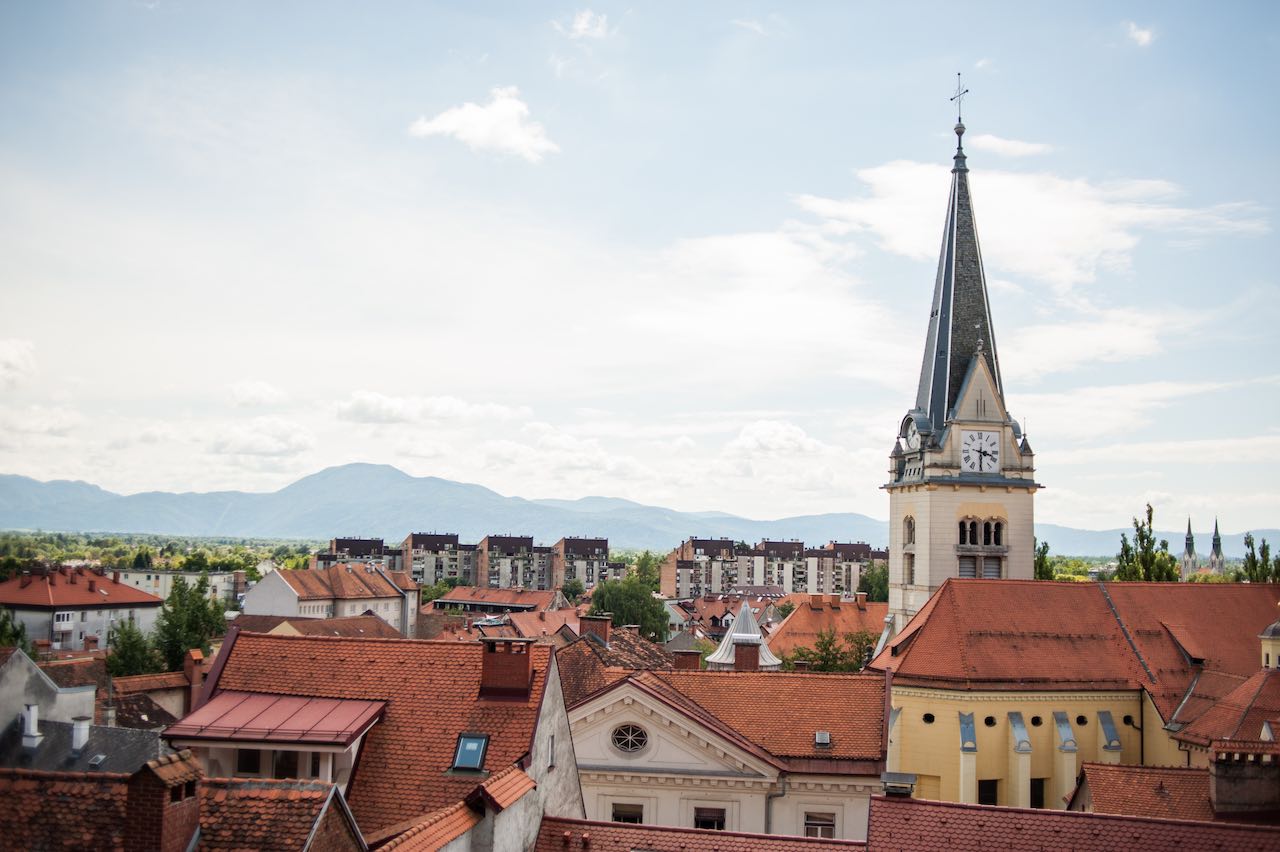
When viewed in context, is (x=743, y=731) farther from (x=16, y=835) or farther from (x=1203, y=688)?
(x=1203, y=688)

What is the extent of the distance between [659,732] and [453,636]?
5197 cm

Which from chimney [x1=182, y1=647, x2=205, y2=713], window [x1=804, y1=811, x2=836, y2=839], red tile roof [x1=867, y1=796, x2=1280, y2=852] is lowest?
window [x1=804, y1=811, x2=836, y2=839]

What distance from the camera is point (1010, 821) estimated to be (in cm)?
2006

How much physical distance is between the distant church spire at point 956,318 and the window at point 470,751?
44772 mm

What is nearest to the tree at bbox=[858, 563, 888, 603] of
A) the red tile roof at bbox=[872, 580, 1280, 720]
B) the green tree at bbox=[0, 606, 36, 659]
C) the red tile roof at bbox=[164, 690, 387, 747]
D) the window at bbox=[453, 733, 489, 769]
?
the red tile roof at bbox=[872, 580, 1280, 720]

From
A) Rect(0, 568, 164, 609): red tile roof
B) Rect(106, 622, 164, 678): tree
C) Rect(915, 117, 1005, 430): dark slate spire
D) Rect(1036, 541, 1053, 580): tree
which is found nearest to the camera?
Rect(915, 117, 1005, 430): dark slate spire

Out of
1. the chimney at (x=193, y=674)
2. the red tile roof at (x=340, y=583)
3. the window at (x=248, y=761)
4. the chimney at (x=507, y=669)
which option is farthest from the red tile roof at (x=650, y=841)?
the red tile roof at (x=340, y=583)

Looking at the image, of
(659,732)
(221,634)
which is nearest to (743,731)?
(659,732)

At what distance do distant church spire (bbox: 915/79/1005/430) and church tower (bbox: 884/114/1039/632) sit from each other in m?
0.06

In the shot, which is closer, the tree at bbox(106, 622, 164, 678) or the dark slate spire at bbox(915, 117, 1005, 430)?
the dark slate spire at bbox(915, 117, 1005, 430)

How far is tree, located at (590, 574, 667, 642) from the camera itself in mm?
120594

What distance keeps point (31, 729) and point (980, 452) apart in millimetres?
48456

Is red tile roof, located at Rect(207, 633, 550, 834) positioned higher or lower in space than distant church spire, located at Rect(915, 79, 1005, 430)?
lower

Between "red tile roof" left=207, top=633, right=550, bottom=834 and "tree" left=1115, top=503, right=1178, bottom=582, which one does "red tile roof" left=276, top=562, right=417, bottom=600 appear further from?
"red tile roof" left=207, top=633, right=550, bottom=834
